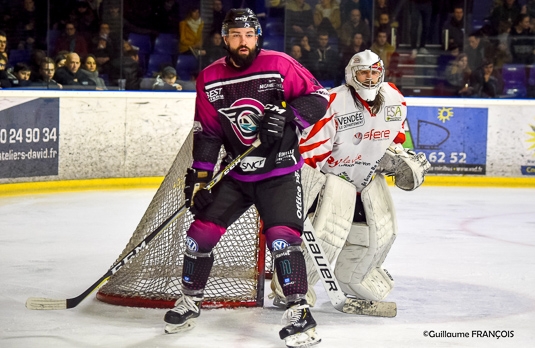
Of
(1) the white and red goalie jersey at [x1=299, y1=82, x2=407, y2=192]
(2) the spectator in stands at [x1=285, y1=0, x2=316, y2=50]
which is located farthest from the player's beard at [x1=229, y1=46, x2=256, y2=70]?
(2) the spectator in stands at [x1=285, y1=0, x2=316, y2=50]

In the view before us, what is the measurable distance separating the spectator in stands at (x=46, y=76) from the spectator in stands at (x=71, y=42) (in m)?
0.19

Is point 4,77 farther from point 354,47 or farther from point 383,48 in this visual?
point 383,48

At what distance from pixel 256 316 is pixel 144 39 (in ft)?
16.8

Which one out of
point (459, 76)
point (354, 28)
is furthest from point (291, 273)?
point (459, 76)

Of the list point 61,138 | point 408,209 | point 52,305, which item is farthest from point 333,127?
point 61,138

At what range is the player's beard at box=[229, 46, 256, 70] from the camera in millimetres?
3332

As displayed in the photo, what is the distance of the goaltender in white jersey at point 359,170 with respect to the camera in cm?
381

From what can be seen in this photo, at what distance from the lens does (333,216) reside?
3793 mm

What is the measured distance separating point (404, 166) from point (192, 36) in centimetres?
495

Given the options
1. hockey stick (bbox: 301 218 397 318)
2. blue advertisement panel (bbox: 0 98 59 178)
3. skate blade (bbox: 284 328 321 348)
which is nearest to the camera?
skate blade (bbox: 284 328 321 348)

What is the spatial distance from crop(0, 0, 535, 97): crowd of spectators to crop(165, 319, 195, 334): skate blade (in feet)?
16.0

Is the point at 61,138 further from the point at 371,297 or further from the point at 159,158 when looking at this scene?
the point at 371,297

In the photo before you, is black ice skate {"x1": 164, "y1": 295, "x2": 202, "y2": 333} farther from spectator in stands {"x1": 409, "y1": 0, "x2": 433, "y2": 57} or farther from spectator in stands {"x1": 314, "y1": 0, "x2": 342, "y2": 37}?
spectator in stands {"x1": 409, "y1": 0, "x2": 433, "y2": 57}

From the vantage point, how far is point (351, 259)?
3.95 m
